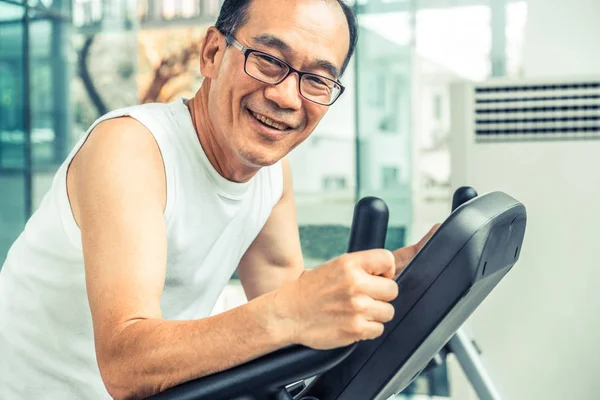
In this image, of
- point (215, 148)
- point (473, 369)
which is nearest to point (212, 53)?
point (215, 148)

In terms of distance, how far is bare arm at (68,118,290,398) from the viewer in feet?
2.47

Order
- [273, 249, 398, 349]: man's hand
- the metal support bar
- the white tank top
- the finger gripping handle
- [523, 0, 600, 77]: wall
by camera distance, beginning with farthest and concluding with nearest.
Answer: [523, 0, 600, 77]: wall
the metal support bar
the white tank top
the finger gripping handle
[273, 249, 398, 349]: man's hand

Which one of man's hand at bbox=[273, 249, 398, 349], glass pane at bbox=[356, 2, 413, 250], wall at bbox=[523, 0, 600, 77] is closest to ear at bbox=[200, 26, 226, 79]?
man's hand at bbox=[273, 249, 398, 349]

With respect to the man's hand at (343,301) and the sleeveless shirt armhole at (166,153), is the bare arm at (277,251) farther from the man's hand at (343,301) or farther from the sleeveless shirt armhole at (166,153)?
the man's hand at (343,301)

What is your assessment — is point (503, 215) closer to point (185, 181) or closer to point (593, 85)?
point (185, 181)

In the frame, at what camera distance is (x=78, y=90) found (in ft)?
12.8

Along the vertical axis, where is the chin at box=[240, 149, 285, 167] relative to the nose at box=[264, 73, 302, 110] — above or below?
below

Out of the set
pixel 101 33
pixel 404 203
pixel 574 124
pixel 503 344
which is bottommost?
pixel 503 344

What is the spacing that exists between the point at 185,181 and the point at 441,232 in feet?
1.90

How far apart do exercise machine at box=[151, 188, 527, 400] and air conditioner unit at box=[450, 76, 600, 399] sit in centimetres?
137

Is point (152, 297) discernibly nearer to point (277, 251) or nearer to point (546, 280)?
point (277, 251)

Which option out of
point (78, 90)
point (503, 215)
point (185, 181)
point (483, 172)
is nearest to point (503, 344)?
point (483, 172)

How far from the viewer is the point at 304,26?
1.06m

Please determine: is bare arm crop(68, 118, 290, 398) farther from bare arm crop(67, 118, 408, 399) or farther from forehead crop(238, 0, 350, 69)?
forehead crop(238, 0, 350, 69)
